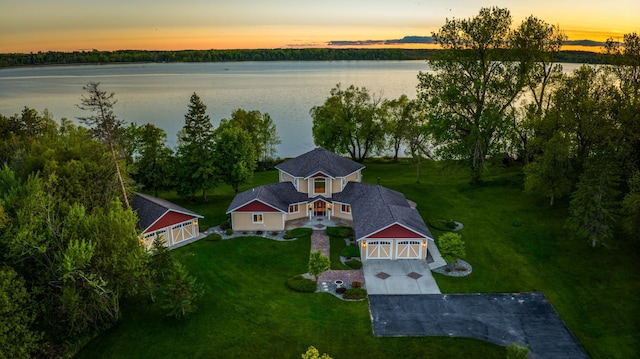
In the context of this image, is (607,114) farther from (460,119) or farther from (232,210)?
(232,210)

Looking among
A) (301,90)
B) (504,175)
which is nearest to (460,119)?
(504,175)

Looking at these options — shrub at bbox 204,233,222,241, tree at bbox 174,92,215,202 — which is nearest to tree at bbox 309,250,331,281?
shrub at bbox 204,233,222,241

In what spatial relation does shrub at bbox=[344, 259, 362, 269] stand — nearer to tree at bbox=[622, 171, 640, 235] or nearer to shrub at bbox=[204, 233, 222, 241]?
shrub at bbox=[204, 233, 222, 241]

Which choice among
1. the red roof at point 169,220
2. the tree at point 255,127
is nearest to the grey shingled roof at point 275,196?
the red roof at point 169,220

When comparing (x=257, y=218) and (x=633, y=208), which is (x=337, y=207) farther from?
(x=633, y=208)

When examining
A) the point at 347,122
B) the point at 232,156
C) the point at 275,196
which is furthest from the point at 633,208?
the point at 347,122

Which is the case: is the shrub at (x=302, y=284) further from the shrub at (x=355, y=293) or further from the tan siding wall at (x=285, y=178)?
the tan siding wall at (x=285, y=178)
